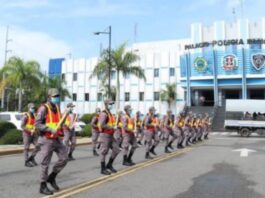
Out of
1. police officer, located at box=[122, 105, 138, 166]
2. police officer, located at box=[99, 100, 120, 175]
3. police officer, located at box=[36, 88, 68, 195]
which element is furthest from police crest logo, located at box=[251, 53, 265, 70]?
police officer, located at box=[36, 88, 68, 195]

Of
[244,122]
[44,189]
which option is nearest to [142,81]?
[244,122]

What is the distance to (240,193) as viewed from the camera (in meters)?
9.57

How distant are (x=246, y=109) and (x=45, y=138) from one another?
1497 inches

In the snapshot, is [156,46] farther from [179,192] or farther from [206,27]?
[179,192]

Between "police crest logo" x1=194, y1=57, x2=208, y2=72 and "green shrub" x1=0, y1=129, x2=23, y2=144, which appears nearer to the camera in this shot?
"green shrub" x1=0, y1=129, x2=23, y2=144

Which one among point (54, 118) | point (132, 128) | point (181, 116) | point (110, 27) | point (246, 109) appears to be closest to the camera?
point (54, 118)

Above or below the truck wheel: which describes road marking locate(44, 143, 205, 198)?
above

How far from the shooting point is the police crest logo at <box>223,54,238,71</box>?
5888 cm

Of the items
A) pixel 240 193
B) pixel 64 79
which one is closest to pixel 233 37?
pixel 64 79

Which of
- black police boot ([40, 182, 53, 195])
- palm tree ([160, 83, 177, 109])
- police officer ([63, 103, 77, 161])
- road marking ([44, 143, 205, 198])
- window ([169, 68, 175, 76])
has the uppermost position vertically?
window ([169, 68, 175, 76])

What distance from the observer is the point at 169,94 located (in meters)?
64.4

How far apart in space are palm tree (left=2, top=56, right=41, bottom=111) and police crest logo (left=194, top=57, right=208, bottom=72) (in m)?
22.3

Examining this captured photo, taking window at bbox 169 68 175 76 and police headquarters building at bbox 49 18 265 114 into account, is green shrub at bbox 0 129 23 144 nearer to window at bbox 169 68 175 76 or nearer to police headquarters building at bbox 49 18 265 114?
police headquarters building at bbox 49 18 265 114

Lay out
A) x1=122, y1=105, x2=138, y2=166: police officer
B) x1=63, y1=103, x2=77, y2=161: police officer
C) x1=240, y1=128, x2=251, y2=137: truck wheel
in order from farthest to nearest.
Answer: x1=240, y1=128, x2=251, y2=137: truck wheel < x1=63, y1=103, x2=77, y2=161: police officer < x1=122, y1=105, x2=138, y2=166: police officer
